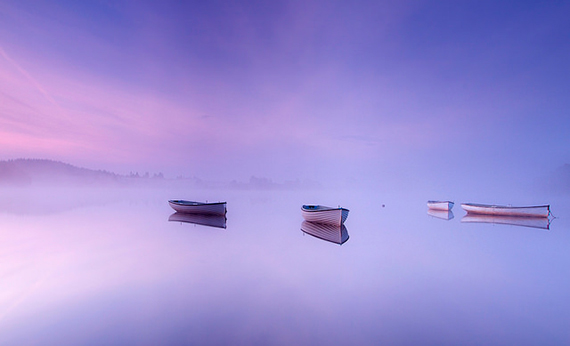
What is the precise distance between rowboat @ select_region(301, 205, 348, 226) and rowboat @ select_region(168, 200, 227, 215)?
10.7 meters

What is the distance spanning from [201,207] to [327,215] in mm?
16526

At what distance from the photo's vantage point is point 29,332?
732 centimetres

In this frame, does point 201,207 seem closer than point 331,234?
No

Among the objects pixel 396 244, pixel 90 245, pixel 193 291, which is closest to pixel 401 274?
pixel 396 244

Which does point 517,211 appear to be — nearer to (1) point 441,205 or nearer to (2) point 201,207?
(1) point 441,205

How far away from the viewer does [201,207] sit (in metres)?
33.8

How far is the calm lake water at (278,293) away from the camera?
23.8ft

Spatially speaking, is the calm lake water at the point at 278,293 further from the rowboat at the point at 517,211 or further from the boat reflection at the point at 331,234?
the rowboat at the point at 517,211

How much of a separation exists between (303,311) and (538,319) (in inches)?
284

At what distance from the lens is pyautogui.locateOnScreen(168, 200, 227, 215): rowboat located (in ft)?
108

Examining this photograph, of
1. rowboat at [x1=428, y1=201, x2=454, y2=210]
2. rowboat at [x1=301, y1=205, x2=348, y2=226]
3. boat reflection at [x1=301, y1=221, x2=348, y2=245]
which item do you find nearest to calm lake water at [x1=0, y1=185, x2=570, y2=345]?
boat reflection at [x1=301, y1=221, x2=348, y2=245]

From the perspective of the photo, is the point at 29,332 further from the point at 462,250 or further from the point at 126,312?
the point at 462,250

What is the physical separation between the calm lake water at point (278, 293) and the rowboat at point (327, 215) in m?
5.24

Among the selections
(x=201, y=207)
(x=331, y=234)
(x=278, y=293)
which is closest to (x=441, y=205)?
(x=331, y=234)
